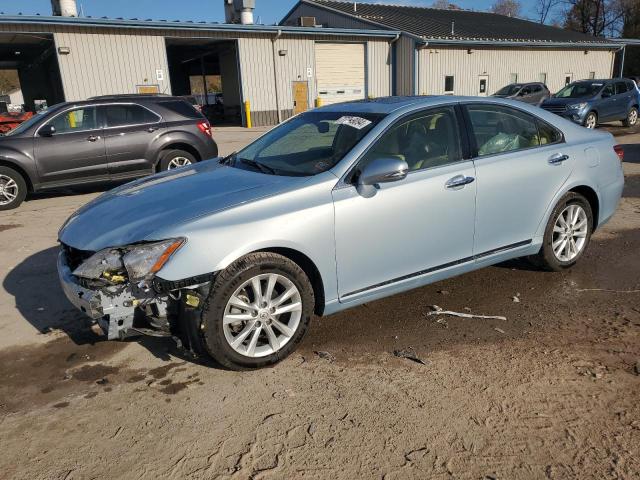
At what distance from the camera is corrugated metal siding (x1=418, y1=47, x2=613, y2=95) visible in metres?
29.6

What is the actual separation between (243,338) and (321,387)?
569mm

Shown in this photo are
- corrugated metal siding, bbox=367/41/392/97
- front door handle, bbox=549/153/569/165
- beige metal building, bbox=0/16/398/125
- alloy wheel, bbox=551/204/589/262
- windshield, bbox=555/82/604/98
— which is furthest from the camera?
corrugated metal siding, bbox=367/41/392/97

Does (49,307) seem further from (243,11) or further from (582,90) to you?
(243,11)

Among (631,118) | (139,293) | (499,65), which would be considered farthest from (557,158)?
(499,65)

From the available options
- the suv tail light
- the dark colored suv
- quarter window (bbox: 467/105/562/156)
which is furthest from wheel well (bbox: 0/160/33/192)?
quarter window (bbox: 467/105/562/156)

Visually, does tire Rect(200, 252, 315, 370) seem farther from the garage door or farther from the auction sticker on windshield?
the garage door

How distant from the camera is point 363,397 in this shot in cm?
299

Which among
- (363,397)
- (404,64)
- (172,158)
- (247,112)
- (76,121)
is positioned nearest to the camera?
(363,397)

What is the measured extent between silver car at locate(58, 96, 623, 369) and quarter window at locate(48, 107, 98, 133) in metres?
5.35

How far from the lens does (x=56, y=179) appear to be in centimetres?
864

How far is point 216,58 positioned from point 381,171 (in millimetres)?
33732

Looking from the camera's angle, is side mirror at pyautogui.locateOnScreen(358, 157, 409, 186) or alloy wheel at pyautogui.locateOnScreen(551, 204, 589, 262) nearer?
side mirror at pyautogui.locateOnScreen(358, 157, 409, 186)

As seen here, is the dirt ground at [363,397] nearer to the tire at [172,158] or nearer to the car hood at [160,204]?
the car hood at [160,204]

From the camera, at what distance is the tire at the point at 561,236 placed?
4543mm
